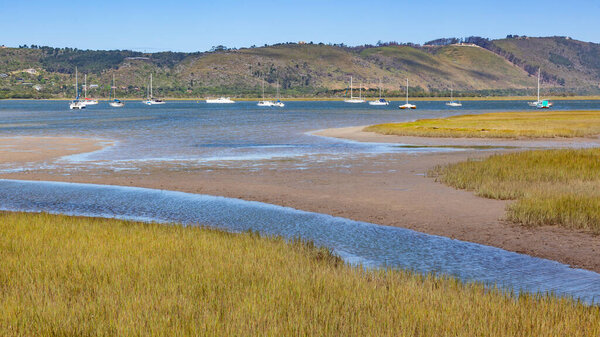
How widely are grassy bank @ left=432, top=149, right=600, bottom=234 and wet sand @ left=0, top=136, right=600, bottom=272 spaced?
576 millimetres

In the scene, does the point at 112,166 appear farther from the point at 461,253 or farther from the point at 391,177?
the point at 461,253

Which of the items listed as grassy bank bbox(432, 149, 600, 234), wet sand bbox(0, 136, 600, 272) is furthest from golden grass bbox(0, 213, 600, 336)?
grassy bank bbox(432, 149, 600, 234)

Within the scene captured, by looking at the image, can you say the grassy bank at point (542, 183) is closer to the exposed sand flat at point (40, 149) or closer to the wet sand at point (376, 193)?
the wet sand at point (376, 193)

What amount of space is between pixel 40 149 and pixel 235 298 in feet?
128

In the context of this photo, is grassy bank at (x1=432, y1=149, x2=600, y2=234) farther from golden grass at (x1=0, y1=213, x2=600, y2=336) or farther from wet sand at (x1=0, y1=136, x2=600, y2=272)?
golden grass at (x1=0, y1=213, x2=600, y2=336)

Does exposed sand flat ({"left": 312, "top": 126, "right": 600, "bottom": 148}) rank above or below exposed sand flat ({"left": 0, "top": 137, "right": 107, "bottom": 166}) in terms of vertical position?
above

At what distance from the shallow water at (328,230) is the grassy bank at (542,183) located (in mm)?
3030

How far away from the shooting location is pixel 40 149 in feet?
144

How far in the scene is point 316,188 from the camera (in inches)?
961

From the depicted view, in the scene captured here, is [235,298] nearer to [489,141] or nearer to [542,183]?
[542,183]

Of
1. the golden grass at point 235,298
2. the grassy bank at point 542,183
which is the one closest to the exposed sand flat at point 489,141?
the grassy bank at point 542,183

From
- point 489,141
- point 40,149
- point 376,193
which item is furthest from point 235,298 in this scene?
point 489,141

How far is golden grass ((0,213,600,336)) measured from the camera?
7.79 metres

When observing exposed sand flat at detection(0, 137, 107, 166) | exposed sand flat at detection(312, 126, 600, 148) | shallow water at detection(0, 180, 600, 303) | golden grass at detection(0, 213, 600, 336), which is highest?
exposed sand flat at detection(312, 126, 600, 148)
